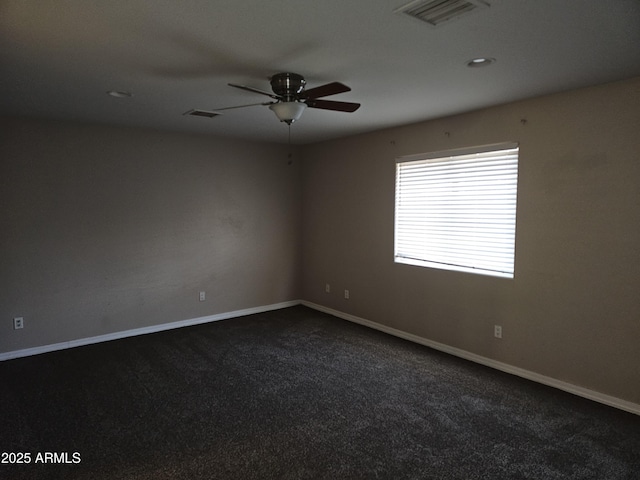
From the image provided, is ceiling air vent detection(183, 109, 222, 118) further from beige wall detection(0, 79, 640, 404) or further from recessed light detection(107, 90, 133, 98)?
beige wall detection(0, 79, 640, 404)

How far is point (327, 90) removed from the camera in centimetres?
260

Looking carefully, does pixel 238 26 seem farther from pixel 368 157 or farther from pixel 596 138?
pixel 368 157

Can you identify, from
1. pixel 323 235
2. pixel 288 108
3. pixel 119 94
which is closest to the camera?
pixel 288 108

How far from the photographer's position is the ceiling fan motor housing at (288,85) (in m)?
2.79

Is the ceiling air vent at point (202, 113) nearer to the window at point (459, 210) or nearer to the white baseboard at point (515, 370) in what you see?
the window at point (459, 210)

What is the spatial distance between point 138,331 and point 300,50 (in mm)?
3923

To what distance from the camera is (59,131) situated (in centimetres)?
431

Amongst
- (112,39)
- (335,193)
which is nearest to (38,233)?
(112,39)

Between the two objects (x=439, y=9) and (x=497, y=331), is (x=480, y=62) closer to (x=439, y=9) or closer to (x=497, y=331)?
(x=439, y=9)

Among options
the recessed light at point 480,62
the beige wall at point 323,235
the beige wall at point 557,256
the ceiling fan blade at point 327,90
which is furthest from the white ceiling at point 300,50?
the beige wall at point 323,235

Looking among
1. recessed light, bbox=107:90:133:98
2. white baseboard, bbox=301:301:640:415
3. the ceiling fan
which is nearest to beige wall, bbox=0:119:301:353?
recessed light, bbox=107:90:133:98

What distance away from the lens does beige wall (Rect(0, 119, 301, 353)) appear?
4.20 metres

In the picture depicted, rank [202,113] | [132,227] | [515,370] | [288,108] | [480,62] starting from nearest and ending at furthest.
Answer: [480,62] < [288,108] < [515,370] < [202,113] < [132,227]

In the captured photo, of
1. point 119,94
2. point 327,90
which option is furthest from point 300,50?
point 119,94
